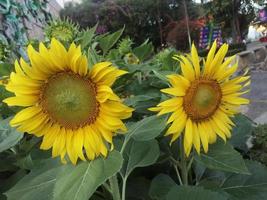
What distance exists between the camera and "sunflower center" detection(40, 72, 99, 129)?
79cm

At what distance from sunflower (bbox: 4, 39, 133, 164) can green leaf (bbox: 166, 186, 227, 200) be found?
0.20m

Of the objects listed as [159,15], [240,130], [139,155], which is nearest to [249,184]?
[240,130]

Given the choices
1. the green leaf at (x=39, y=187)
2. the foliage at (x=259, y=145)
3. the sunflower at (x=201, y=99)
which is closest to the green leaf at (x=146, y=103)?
the sunflower at (x=201, y=99)

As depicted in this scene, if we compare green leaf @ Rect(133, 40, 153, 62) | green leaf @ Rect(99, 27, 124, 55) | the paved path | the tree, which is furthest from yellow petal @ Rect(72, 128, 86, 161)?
the tree

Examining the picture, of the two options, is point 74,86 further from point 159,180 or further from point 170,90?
point 159,180

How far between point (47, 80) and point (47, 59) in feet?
0.18

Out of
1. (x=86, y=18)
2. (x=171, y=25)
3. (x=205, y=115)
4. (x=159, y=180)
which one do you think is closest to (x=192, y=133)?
(x=205, y=115)

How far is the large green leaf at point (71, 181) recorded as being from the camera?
77cm

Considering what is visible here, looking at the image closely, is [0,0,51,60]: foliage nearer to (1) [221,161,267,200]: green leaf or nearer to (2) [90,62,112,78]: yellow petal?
(1) [221,161,267,200]: green leaf

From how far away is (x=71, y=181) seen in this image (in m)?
0.80

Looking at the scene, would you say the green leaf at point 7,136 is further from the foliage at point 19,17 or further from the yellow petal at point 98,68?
the foliage at point 19,17

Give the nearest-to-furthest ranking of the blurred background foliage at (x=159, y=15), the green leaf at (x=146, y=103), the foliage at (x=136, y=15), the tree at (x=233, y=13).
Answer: the green leaf at (x=146, y=103) → the tree at (x=233, y=13) → the blurred background foliage at (x=159, y=15) → the foliage at (x=136, y=15)

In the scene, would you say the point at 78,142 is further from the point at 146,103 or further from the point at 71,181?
the point at 146,103

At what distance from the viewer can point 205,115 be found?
93cm
